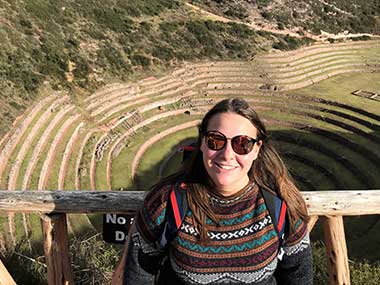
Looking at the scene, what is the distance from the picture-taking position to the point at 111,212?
349 centimetres

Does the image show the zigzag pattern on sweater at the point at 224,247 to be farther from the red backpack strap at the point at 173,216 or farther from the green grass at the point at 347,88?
the green grass at the point at 347,88

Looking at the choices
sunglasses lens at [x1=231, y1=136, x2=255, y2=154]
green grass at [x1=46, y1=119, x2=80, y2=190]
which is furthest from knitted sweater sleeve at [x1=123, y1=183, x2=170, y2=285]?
green grass at [x1=46, y1=119, x2=80, y2=190]

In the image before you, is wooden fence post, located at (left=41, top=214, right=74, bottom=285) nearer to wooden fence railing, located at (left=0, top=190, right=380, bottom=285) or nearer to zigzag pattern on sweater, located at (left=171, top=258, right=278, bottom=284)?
wooden fence railing, located at (left=0, top=190, right=380, bottom=285)

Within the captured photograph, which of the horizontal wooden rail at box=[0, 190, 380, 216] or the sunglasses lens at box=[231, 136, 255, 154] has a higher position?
the sunglasses lens at box=[231, 136, 255, 154]

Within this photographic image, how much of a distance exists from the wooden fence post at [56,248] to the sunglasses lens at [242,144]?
5.79ft

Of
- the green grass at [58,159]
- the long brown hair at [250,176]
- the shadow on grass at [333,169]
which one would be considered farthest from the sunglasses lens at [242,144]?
the green grass at [58,159]

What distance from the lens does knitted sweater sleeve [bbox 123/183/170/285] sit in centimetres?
259

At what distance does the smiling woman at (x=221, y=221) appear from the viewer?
2605 mm

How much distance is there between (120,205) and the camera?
11.3 ft

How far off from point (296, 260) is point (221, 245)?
1.81 feet

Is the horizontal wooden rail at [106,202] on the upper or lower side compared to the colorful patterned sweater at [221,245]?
upper

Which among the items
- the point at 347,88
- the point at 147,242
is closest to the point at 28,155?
the point at 147,242

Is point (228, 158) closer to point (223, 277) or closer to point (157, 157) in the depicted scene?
point (223, 277)

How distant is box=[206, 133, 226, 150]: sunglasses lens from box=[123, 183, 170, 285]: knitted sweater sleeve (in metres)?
0.40
